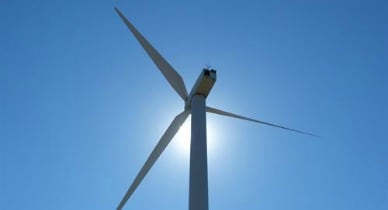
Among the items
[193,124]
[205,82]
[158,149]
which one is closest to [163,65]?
[205,82]

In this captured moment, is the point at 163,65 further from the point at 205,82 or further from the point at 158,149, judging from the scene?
the point at 158,149

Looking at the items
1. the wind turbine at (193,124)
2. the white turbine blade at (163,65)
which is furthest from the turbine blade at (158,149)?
the white turbine blade at (163,65)

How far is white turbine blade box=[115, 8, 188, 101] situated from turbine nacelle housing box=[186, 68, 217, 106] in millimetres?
2244

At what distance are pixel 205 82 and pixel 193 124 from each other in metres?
2.94

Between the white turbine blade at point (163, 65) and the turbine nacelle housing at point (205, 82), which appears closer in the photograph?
the turbine nacelle housing at point (205, 82)

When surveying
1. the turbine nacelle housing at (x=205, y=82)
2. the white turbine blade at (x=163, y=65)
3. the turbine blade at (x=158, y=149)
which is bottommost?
the turbine blade at (x=158, y=149)

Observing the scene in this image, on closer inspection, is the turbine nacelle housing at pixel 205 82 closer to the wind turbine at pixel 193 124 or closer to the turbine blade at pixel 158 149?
the wind turbine at pixel 193 124

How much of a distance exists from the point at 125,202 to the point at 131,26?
11778 millimetres

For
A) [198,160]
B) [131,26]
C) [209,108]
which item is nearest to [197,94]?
[209,108]

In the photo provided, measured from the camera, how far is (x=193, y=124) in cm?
2298

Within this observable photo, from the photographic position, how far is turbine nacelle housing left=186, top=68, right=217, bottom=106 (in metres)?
24.4

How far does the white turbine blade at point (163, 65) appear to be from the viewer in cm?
2739

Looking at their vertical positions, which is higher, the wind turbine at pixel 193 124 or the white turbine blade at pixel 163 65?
the white turbine blade at pixel 163 65

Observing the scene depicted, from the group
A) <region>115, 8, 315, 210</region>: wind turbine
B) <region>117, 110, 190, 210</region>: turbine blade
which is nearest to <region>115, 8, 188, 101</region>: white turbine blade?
<region>115, 8, 315, 210</region>: wind turbine
